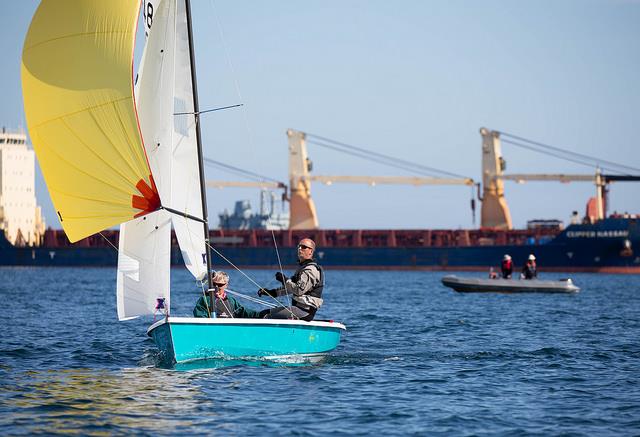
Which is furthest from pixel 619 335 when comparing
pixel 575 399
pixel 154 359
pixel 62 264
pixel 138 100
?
pixel 62 264

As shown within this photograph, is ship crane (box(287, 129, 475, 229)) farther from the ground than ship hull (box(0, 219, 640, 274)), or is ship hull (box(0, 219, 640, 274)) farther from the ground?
ship crane (box(287, 129, 475, 229))

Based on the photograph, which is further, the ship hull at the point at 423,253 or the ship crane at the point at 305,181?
the ship crane at the point at 305,181

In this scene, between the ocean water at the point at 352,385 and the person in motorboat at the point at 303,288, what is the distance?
93cm

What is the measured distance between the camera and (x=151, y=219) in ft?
Result: 57.1

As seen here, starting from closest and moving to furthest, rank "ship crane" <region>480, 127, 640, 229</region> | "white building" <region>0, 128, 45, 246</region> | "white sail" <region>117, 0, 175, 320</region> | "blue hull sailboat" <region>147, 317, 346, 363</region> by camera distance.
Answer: "blue hull sailboat" <region>147, 317, 346, 363</region>, "white sail" <region>117, 0, 175, 320</region>, "ship crane" <region>480, 127, 640, 229</region>, "white building" <region>0, 128, 45, 246</region>

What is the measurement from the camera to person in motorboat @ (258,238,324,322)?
17.7 meters

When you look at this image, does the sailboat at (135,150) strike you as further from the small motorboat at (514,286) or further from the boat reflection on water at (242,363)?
→ the small motorboat at (514,286)

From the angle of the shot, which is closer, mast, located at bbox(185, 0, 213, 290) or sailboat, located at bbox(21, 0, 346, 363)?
sailboat, located at bbox(21, 0, 346, 363)

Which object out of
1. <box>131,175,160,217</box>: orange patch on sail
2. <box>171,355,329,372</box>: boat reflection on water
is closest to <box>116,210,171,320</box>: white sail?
<box>171,355,329,372</box>: boat reflection on water

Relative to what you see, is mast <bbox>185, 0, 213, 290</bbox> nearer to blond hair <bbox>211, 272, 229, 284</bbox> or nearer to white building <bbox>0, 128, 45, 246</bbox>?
blond hair <bbox>211, 272, 229, 284</bbox>

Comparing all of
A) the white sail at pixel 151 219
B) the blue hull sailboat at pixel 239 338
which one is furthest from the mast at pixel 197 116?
the blue hull sailboat at pixel 239 338

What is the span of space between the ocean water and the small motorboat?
15.4 m

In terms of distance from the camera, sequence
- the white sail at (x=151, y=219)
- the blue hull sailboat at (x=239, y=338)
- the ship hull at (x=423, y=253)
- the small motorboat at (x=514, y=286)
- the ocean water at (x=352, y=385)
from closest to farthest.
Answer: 1. the ocean water at (x=352, y=385)
2. the blue hull sailboat at (x=239, y=338)
3. the white sail at (x=151, y=219)
4. the small motorboat at (x=514, y=286)
5. the ship hull at (x=423, y=253)

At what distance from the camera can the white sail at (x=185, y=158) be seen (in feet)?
57.9
